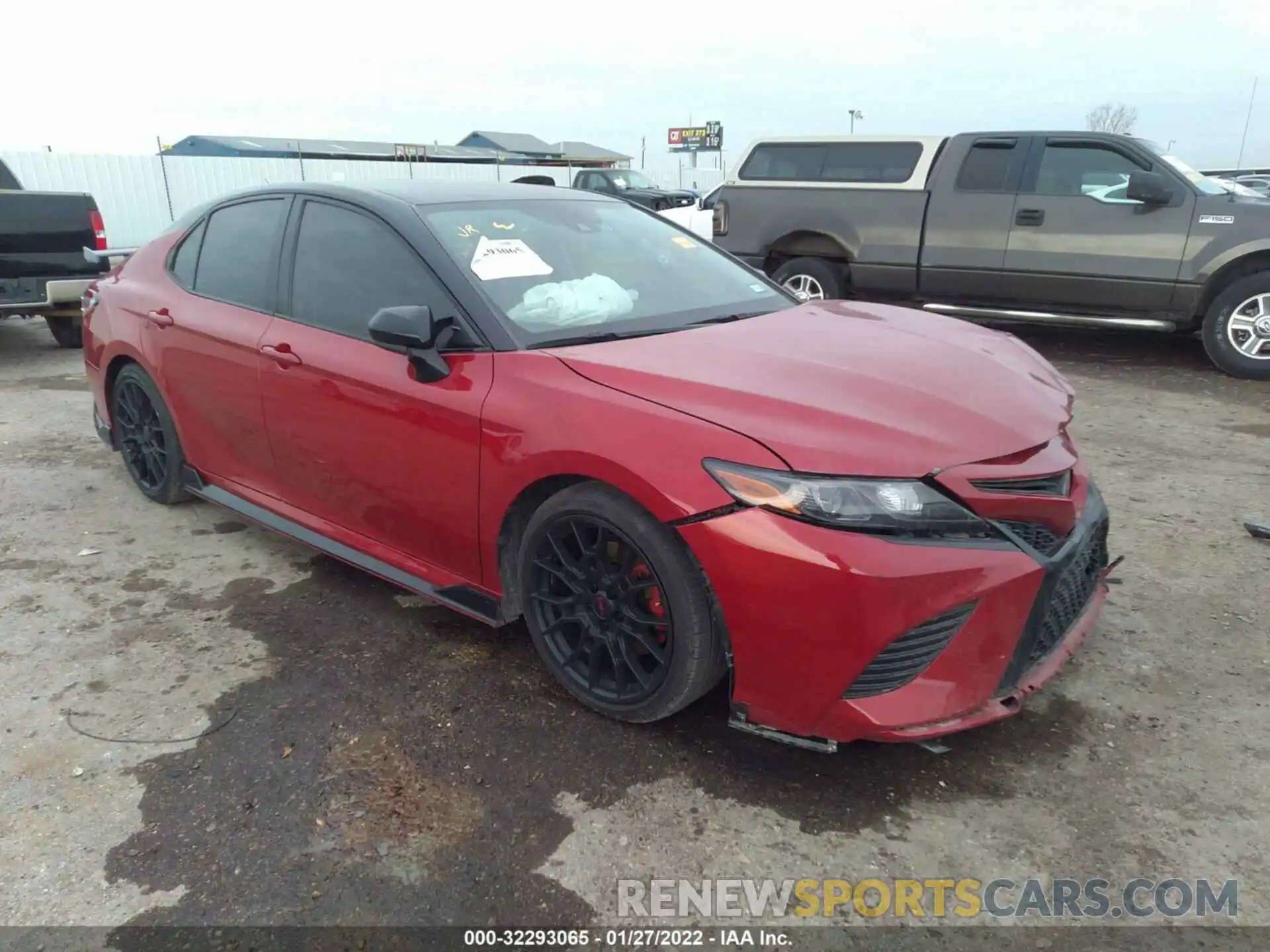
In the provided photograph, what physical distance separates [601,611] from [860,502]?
833mm

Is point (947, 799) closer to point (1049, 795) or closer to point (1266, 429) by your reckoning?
point (1049, 795)

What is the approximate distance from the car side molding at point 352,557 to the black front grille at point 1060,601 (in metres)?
1.55

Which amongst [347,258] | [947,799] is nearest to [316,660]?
[347,258]

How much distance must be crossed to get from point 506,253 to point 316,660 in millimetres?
1549

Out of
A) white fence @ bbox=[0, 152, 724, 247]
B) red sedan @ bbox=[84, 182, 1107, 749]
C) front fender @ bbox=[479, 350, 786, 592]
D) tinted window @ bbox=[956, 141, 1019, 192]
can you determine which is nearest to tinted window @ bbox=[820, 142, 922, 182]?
tinted window @ bbox=[956, 141, 1019, 192]

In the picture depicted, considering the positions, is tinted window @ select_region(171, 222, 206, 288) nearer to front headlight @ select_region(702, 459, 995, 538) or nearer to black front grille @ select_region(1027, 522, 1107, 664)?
front headlight @ select_region(702, 459, 995, 538)

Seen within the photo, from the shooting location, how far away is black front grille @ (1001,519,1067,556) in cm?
224

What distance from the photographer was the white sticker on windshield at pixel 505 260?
290 cm

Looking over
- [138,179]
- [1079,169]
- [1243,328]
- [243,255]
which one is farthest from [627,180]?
[243,255]

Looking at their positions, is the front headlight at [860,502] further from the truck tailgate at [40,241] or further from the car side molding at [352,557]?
the truck tailgate at [40,241]

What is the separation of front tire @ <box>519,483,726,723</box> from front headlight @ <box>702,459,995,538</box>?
0.98ft

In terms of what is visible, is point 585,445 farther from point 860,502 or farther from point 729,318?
point 729,318

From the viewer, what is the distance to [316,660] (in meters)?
3.01

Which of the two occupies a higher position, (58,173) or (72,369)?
(58,173)
